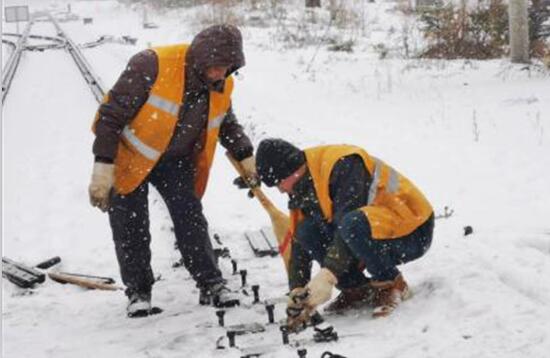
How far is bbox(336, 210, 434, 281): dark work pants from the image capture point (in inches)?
151

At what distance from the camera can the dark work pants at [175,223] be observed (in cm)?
455

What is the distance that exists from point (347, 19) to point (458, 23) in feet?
26.9

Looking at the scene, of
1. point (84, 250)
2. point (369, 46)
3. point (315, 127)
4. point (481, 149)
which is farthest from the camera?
point (369, 46)

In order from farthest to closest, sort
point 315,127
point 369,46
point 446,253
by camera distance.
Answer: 1. point 369,46
2. point 315,127
3. point 446,253

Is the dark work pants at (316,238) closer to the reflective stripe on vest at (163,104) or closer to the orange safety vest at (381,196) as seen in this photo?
the orange safety vest at (381,196)

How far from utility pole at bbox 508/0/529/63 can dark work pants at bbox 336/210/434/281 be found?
335 inches

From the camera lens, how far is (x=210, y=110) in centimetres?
446

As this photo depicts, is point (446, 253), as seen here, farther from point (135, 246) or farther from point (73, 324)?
point (73, 324)

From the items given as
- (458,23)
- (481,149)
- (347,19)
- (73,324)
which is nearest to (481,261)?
(73,324)

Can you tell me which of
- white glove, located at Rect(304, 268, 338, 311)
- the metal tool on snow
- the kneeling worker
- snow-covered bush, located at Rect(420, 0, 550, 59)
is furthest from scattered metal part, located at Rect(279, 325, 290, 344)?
snow-covered bush, located at Rect(420, 0, 550, 59)

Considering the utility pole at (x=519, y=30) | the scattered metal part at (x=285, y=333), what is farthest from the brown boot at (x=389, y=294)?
the utility pole at (x=519, y=30)

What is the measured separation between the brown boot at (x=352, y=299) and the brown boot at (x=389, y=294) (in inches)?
6.3

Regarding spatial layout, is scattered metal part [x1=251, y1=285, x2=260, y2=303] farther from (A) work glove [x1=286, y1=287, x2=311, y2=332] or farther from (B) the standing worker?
(A) work glove [x1=286, y1=287, x2=311, y2=332]

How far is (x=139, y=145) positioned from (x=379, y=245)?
143 cm
